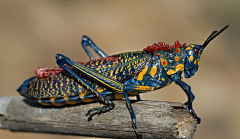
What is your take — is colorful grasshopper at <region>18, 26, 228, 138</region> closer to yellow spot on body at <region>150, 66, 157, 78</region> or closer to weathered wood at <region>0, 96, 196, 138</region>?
yellow spot on body at <region>150, 66, 157, 78</region>

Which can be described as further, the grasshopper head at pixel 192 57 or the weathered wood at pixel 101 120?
the grasshopper head at pixel 192 57

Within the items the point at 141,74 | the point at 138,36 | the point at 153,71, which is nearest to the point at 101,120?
the point at 141,74

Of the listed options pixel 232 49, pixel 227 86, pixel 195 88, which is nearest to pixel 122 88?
pixel 195 88

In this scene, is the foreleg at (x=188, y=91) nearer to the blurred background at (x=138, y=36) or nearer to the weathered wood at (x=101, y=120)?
the weathered wood at (x=101, y=120)

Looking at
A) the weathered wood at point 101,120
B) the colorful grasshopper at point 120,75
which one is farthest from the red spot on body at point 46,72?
the weathered wood at point 101,120

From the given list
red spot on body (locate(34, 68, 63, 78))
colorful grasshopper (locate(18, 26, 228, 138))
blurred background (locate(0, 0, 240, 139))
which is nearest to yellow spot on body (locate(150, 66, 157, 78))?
colorful grasshopper (locate(18, 26, 228, 138))

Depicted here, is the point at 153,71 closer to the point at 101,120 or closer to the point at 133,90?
the point at 133,90

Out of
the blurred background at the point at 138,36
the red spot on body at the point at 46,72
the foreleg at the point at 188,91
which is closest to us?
the foreleg at the point at 188,91

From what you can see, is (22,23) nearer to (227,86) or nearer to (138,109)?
(138,109)
